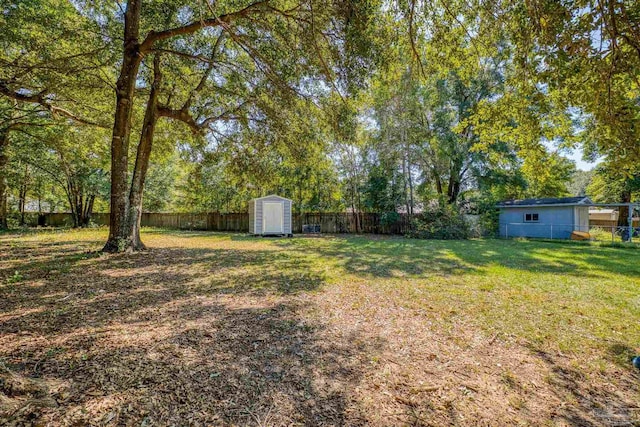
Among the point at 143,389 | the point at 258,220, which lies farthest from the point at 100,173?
the point at 143,389

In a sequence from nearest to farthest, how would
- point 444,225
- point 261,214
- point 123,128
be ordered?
1. point 123,128
2. point 444,225
3. point 261,214

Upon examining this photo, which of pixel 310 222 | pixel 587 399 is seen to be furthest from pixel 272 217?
pixel 587 399

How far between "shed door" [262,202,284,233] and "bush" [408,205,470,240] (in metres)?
6.98

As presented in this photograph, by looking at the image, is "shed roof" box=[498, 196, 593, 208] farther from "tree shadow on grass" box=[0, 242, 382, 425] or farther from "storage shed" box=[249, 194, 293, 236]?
"tree shadow on grass" box=[0, 242, 382, 425]

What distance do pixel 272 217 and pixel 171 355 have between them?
12.3m

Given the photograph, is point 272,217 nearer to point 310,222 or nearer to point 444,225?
point 310,222

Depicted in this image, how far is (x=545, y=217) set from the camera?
15.4 meters

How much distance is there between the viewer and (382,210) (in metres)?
16.2

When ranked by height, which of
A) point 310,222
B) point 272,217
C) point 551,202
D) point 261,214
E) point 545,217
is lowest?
point 310,222

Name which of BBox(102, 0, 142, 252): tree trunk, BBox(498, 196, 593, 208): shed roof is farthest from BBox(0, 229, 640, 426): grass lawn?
BBox(498, 196, 593, 208): shed roof

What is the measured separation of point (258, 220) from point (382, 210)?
22.6ft

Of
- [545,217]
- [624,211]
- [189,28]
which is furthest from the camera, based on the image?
[624,211]

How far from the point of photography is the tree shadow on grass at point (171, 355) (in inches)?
64.1

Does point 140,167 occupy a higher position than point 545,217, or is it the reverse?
point 140,167
